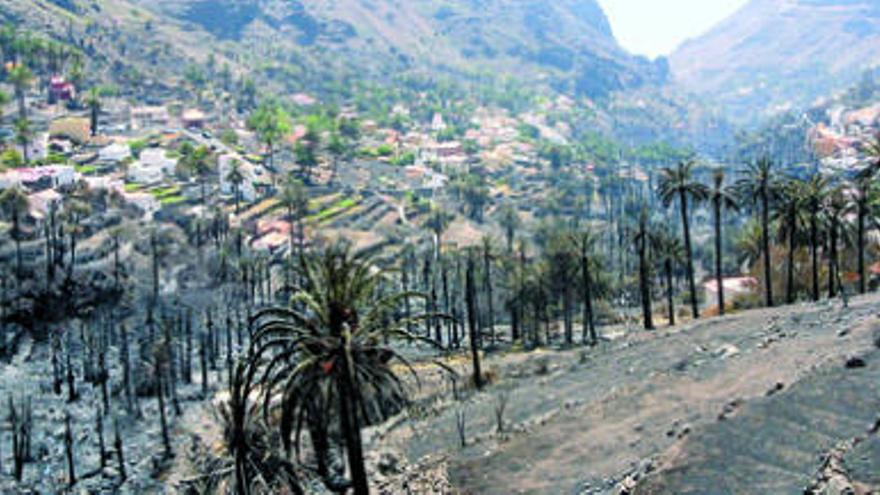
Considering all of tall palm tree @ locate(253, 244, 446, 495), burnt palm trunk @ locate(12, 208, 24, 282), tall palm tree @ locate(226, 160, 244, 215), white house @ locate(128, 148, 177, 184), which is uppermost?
white house @ locate(128, 148, 177, 184)

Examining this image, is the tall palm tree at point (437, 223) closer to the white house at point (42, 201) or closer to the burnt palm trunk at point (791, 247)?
the white house at point (42, 201)

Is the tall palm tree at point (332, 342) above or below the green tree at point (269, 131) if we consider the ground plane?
below

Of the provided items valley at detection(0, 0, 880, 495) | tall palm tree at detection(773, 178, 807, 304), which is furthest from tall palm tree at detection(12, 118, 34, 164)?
tall palm tree at detection(773, 178, 807, 304)

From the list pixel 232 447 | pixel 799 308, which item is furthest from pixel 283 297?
pixel 232 447

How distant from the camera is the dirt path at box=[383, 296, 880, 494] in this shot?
116ft

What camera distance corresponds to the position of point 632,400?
42.7 m

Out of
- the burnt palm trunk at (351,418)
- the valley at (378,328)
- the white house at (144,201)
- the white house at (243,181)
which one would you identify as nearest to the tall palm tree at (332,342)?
the burnt palm trunk at (351,418)

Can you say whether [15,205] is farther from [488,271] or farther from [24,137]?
[488,271]

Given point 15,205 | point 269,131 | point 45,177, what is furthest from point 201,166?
point 15,205

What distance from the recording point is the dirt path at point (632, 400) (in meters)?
35.2

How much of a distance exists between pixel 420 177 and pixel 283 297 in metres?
81.9

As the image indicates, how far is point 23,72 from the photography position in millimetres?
156125

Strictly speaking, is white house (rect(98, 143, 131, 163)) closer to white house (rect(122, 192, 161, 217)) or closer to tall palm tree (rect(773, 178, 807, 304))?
white house (rect(122, 192, 161, 217))

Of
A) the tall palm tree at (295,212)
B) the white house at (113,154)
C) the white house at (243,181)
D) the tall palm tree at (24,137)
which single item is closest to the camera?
the tall palm tree at (295,212)
